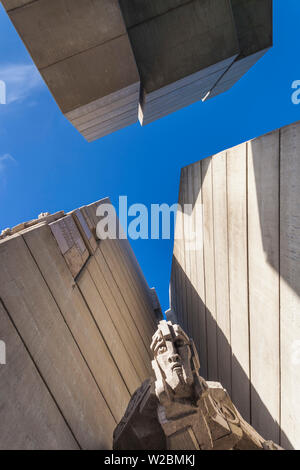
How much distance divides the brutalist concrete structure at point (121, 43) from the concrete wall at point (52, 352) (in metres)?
3.88

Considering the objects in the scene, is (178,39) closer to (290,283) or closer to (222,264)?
(222,264)

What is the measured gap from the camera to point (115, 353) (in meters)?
5.14

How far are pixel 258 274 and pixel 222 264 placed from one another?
2.05 metres

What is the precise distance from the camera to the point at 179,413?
2.51 m

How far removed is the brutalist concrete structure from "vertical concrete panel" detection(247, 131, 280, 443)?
150 inches

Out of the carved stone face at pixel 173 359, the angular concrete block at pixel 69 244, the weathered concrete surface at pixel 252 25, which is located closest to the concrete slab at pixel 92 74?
the angular concrete block at pixel 69 244

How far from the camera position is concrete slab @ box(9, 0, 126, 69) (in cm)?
490

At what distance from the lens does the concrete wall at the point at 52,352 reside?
1932mm

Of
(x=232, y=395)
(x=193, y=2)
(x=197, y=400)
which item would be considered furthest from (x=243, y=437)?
(x=193, y=2)

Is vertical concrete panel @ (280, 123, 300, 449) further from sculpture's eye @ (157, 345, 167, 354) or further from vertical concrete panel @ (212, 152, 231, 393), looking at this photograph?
vertical concrete panel @ (212, 152, 231, 393)

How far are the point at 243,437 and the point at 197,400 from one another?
1.08 metres

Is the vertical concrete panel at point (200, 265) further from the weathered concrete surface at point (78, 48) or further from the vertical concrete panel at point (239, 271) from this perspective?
the weathered concrete surface at point (78, 48)

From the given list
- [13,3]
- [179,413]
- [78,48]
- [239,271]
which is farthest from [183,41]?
[179,413]
